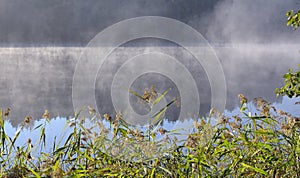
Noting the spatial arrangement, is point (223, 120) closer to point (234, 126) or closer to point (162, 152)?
point (234, 126)

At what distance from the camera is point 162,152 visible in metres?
3.38

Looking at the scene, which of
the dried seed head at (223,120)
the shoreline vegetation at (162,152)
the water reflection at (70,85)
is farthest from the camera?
the water reflection at (70,85)

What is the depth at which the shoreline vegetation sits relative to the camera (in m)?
3.21

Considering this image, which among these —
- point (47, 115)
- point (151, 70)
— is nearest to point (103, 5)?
point (151, 70)

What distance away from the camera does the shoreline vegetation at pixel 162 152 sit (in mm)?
3215

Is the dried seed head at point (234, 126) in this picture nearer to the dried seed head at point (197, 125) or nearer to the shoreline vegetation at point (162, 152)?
the shoreline vegetation at point (162, 152)

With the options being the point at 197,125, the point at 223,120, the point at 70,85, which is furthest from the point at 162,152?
the point at 70,85

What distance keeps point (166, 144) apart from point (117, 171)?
0.47m

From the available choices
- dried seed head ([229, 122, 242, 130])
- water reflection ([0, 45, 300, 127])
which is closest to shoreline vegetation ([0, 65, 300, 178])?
dried seed head ([229, 122, 242, 130])

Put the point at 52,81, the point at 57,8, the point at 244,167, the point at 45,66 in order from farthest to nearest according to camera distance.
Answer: the point at 57,8
the point at 45,66
the point at 52,81
the point at 244,167

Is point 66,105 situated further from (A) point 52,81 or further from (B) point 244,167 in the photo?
(B) point 244,167

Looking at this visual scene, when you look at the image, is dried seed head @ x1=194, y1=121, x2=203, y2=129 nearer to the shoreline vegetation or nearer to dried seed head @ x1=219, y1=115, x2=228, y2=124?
the shoreline vegetation

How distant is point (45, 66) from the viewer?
38750 millimetres

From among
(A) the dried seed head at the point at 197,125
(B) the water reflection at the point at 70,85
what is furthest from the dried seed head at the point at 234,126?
(B) the water reflection at the point at 70,85
